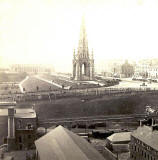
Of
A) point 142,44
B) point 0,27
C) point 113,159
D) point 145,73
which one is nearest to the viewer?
point 113,159

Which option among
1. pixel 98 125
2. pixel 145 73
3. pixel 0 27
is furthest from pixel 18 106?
pixel 145 73

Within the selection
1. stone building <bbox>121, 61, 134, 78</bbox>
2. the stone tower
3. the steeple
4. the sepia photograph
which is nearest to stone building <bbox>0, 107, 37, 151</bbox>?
the sepia photograph

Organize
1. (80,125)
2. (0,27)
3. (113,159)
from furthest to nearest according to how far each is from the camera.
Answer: (80,125)
(0,27)
(113,159)

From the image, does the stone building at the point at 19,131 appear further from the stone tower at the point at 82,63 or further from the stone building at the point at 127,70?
the stone building at the point at 127,70

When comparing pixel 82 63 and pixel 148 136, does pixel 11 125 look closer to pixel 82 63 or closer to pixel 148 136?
pixel 148 136

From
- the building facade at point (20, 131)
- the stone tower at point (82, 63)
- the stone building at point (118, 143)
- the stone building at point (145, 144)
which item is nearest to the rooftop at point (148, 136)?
the stone building at point (145, 144)

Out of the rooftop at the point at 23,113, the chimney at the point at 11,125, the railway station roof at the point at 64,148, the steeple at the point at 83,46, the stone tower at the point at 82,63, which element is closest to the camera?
the railway station roof at the point at 64,148

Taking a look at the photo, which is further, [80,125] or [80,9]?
[80,125]

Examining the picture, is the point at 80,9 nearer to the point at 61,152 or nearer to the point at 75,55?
the point at 61,152

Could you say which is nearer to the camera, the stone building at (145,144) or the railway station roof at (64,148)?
the railway station roof at (64,148)

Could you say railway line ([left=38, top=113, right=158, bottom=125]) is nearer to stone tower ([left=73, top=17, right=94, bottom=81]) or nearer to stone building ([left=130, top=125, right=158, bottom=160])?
stone building ([left=130, top=125, right=158, bottom=160])
